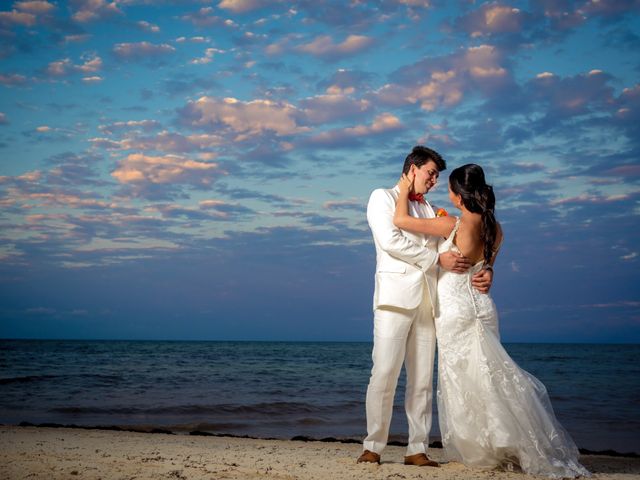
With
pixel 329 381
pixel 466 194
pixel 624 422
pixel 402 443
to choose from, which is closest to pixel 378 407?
pixel 466 194

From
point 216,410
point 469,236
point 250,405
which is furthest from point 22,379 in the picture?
point 469,236

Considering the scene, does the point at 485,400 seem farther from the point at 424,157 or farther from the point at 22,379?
the point at 22,379

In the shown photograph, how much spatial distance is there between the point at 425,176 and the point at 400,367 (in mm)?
1456

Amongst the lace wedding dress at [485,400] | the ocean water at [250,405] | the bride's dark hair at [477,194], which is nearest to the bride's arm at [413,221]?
the lace wedding dress at [485,400]

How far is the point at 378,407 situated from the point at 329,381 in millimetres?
11905

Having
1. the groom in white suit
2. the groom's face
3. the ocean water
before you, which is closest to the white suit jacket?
the groom in white suit

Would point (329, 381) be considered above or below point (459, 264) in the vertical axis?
below

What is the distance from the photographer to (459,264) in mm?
4758

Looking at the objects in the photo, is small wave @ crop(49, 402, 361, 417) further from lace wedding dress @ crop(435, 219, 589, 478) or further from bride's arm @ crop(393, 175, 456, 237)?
bride's arm @ crop(393, 175, 456, 237)

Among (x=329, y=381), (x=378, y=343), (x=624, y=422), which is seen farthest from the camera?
(x=329, y=381)

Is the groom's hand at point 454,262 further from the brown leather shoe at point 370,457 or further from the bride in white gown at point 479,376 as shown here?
the brown leather shoe at point 370,457

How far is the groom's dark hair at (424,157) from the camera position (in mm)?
4746

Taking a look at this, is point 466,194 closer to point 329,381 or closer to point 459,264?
point 459,264

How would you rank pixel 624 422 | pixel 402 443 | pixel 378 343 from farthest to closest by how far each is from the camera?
1. pixel 624 422
2. pixel 402 443
3. pixel 378 343
